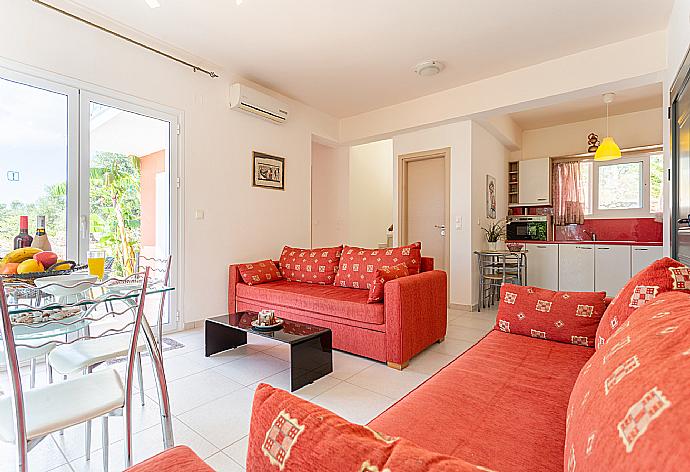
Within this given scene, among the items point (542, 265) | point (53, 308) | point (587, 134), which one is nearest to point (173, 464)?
point (53, 308)

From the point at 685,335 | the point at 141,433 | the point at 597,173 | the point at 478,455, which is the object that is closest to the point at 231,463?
the point at 141,433

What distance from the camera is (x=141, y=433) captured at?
1803mm

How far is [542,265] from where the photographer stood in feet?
17.7

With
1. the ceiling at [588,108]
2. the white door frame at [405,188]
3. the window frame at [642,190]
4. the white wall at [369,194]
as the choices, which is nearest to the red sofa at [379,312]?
the white door frame at [405,188]

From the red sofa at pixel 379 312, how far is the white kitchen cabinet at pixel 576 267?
297 cm

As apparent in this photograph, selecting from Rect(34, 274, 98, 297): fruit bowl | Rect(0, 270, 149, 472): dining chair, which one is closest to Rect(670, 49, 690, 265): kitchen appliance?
Rect(0, 270, 149, 472): dining chair

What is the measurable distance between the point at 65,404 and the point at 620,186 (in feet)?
23.4

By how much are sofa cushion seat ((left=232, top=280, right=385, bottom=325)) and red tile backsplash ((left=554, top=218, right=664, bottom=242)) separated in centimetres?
462

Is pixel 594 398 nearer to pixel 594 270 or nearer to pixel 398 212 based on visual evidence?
pixel 398 212

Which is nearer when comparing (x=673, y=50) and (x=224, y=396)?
(x=224, y=396)

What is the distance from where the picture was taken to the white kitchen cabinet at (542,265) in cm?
530

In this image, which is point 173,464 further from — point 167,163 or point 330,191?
point 330,191

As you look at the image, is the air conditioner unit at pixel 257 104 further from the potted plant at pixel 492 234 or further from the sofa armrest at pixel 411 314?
the potted plant at pixel 492 234

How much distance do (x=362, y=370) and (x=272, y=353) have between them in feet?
2.70
